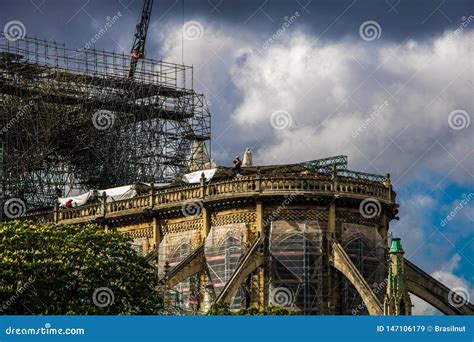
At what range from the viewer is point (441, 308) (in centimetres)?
8312

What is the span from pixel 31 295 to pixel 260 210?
57.2 feet

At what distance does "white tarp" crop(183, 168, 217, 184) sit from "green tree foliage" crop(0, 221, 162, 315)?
1481 cm

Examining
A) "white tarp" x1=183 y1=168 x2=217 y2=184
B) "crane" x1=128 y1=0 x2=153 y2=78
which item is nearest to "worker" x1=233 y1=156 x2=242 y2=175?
"white tarp" x1=183 y1=168 x2=217 y2=184

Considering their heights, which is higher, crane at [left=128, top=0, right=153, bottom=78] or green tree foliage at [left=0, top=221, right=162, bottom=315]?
crane at [left=128, top=0, right=153, bottom=78]

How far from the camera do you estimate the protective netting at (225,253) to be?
262 feet

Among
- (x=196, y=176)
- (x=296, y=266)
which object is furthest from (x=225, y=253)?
(x=196, y=176)

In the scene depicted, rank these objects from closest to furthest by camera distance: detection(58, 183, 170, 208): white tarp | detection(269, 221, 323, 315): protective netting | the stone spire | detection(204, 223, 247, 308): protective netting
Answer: the stone spire < detection(269, 221, 323, 315): protective netting < detection(204, 223, 247, 308): protective netting < detection(58, 183, 170, 208): white tarp

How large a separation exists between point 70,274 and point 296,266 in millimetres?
15633

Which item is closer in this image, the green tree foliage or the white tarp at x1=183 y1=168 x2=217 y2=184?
the green tree foliage

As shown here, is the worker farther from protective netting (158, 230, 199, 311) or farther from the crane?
the crane

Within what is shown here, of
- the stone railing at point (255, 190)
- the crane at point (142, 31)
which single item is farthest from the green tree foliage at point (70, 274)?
the crane at point (142, 31)

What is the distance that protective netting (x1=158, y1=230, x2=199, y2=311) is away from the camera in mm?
81125

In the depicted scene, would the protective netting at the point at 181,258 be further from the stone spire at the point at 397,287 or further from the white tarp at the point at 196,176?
the stone spire at the point at 397,287

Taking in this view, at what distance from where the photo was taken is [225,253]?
79938 millimetres
